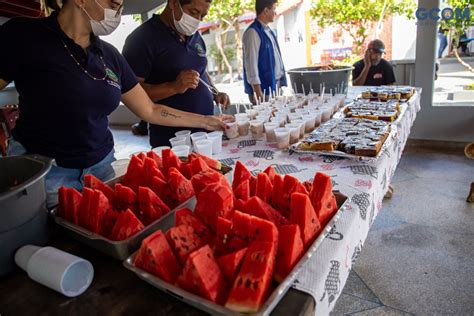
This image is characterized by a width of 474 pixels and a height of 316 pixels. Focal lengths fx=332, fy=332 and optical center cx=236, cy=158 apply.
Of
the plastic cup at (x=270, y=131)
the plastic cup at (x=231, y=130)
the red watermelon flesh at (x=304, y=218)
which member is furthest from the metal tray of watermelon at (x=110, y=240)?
the plastic cup at (x=231, y=130)

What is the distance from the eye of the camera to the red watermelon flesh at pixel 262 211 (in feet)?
2.68

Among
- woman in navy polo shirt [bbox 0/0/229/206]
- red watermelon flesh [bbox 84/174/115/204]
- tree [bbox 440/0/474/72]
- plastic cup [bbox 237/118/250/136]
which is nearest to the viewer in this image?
red watermelon flesh [bbox 84/174/115/204]

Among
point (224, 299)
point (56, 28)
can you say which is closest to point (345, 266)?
point (224, 299)

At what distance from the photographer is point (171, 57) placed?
209cm

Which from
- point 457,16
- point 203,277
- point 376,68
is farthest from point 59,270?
point 457,16

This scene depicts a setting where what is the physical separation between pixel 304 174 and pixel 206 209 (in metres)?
0.70

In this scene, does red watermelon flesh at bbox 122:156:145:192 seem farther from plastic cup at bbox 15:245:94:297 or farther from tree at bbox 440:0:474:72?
tree at bbox 440:0:474:72

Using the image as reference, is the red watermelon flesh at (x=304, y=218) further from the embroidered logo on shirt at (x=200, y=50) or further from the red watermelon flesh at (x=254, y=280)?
the embroidered logo on shirt at (x=200, y=50)

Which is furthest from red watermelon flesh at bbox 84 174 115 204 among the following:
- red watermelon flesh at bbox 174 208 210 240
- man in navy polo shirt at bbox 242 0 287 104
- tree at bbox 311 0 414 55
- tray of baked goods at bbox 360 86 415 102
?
tree at bbox 311 0 414 55

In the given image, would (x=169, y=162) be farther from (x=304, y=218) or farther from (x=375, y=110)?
(x=375, y=110)

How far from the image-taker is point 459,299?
197 centimetres

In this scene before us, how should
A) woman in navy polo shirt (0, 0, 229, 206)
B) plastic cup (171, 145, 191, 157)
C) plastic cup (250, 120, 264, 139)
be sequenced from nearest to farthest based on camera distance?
woman in navy polo shirt (0, 0, 229, 206) → plastic cup (171, 145, 191, 157) → plastic cup (250, 120, 264, 139)

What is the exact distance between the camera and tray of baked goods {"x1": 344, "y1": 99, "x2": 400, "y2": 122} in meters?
2.05

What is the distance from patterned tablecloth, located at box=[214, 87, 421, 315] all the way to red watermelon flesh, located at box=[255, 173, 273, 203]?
0.20 metres
